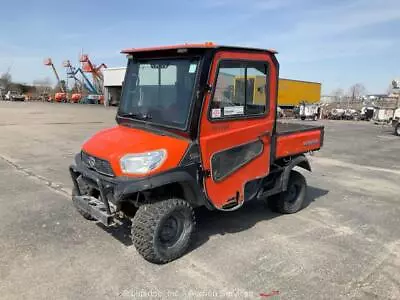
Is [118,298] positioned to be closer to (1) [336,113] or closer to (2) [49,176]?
(2) [49,176]

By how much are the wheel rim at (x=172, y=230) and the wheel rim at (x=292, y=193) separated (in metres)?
2.26

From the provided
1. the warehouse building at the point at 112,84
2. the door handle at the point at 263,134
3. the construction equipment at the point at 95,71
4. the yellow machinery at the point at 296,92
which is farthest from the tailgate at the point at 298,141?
the construction equipment at the point at 95,71

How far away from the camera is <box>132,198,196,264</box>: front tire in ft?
13.0

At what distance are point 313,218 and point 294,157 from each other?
0.96 m

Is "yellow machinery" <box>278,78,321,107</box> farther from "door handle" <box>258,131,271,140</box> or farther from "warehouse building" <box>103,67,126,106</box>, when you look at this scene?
"door handle" <box>258,131,271,140</box>

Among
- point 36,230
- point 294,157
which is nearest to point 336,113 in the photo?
point 294,157

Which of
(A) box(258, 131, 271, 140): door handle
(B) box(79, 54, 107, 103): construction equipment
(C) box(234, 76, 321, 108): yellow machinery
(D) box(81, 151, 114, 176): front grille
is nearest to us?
(D) box(81, 151, 114, 176): front grille

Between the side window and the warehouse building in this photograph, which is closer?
the side window

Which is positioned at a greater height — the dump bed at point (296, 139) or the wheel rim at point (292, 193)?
the dump bed at point (296, 139)

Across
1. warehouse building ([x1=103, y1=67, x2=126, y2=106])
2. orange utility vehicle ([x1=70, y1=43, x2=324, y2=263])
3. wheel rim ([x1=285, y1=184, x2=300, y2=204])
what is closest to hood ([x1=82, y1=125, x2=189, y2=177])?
orange utility vehicle ([x1=70, y1=43, x2=324, y2=263])

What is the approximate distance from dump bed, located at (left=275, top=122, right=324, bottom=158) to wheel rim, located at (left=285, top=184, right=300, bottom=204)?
1.89ft

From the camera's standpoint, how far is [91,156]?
4.46 metres

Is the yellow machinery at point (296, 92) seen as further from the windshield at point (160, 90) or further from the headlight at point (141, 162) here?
the headlight at point (141, 162)

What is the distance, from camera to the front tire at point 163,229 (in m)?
3.97
